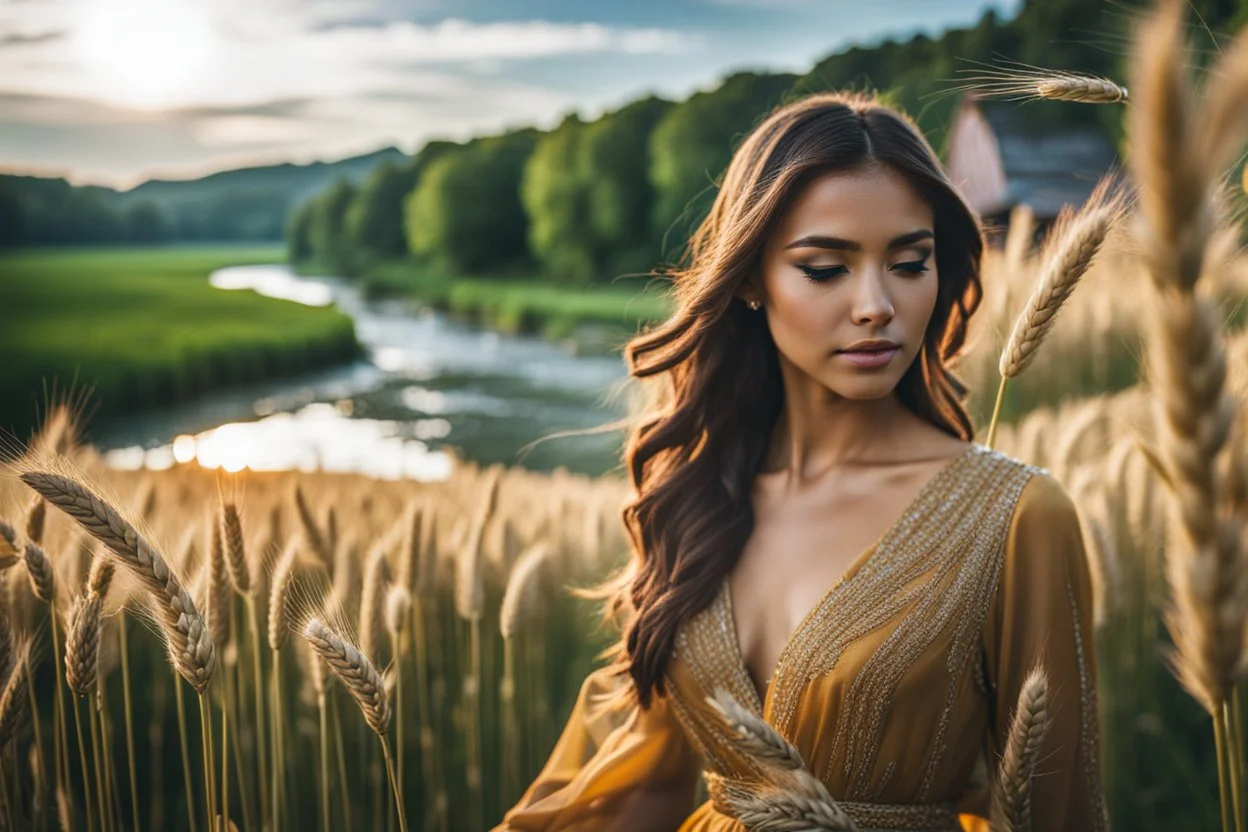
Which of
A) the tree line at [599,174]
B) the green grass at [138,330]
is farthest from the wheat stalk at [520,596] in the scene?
the tree line at [599,174]

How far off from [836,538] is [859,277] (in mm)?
414

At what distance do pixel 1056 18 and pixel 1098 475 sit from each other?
14.7 meters

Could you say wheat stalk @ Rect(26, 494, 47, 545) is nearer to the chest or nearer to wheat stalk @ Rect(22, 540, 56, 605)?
wheat stalk @ Rect(22, 540, 56, 605)

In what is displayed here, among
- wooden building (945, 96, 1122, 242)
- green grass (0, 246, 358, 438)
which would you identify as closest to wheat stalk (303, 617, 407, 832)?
green grass (0, 246, 358, 438)

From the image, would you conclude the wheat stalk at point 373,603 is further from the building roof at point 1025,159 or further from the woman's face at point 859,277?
the building roof at point 1025,159

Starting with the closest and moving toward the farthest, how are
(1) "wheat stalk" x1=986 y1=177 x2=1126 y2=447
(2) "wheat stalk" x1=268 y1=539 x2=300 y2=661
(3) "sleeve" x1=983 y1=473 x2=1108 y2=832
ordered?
(1) "wheat stalk" x1=986 y1=177 x2=1126 y2=447
(3) "sleeve" x1=983 y1=473 x2=1108 y2=832
(2) "wheat stalk" x1=268 y1=539 x2=300 y2=661

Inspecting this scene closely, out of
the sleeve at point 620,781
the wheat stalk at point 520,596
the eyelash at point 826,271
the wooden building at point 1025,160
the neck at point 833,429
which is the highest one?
the wooden building at point 1025,160

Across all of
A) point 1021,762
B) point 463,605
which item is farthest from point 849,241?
point 463,605

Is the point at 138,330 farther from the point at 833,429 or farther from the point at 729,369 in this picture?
the point at 833,429

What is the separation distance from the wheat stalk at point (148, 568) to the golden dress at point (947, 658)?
0.74m

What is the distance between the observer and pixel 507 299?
662 inches

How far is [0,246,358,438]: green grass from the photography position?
7164mm

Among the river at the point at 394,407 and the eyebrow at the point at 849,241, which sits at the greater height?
the eyebrow at the point at 849,241

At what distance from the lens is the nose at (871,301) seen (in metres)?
1.43
